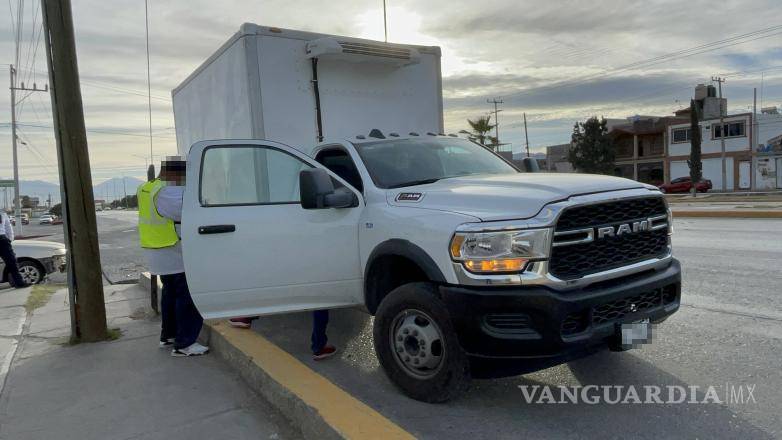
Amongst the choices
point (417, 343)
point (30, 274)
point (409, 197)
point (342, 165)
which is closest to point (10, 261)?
point (30, 274)

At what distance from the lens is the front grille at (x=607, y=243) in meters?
3.17

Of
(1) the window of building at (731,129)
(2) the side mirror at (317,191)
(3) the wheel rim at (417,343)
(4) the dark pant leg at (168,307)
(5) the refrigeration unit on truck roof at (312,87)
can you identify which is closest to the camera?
(3) the wheel rim at (417,343)

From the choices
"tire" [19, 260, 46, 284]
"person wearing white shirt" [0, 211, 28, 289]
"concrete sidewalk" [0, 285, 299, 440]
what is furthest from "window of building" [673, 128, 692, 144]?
"concrete sidewalk" [0, 285, 299, 440]

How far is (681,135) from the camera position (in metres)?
53.6

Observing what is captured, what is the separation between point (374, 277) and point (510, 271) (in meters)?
1.10

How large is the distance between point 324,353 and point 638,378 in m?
2.36

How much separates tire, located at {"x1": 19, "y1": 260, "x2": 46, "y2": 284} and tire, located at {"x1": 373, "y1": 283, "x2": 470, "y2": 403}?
30.3 ft

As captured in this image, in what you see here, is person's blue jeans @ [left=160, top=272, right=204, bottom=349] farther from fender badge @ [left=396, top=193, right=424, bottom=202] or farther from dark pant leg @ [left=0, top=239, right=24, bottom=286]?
dark pant leg @ [left=0, top=239, right=24, bottom=286]

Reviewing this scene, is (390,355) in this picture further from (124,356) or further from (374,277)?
(124,356)

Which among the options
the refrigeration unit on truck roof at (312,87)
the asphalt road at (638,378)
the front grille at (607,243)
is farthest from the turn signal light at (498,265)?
the refrigeration unit on truck roof at (312,87)

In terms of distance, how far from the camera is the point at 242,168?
4902mm

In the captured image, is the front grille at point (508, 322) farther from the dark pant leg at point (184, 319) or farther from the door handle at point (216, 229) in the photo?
the dark pant leg at point (184, 319)

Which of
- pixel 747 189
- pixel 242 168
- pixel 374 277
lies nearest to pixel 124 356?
pixel 242 168

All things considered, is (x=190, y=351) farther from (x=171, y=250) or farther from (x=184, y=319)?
(x=171, y=250)
